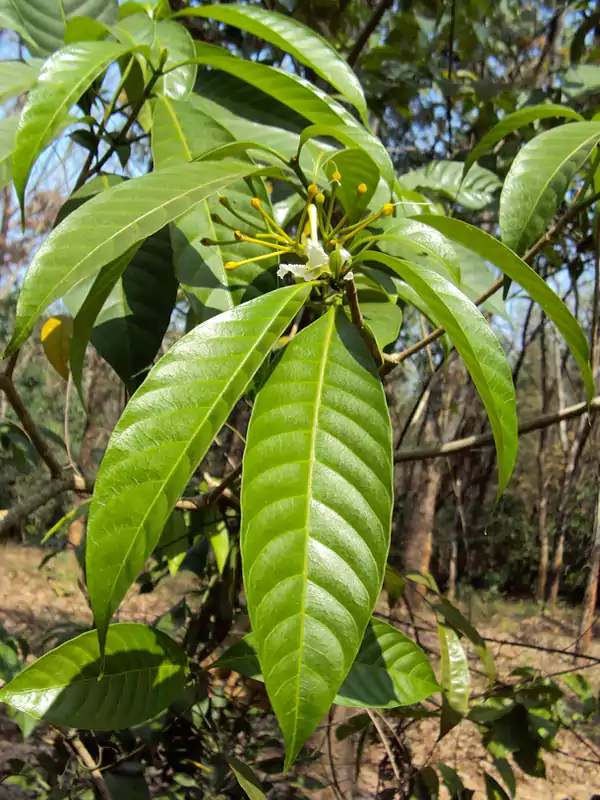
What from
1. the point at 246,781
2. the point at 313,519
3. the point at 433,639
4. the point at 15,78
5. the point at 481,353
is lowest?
the point at 433,639

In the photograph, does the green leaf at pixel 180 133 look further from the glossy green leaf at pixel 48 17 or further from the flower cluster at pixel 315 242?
the glossy green leaf at pixel 48 17

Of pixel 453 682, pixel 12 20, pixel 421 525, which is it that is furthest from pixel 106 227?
pixel 421 525

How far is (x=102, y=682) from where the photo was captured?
0.54 meters

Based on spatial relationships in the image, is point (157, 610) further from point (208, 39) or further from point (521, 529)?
point (521, 529)

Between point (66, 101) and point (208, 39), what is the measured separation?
1140mm

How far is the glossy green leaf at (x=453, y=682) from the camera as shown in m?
0.92

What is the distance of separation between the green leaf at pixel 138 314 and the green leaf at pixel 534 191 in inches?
11.5

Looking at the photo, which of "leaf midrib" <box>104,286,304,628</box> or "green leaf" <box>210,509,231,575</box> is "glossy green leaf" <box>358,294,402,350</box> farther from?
"green leaf" <box>210,509,231,575</box>

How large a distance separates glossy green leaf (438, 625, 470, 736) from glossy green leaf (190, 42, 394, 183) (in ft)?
2.26

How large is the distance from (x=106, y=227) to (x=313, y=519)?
0.69ft

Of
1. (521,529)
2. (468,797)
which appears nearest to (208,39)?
(468,797)

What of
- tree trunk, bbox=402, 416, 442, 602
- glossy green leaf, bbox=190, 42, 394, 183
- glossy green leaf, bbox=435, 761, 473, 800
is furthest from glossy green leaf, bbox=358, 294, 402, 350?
tree trunk, bbox=402, 416, 442, 602

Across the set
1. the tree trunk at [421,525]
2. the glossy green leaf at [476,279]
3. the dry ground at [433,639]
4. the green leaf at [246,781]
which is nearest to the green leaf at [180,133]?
the glossy green leaf at [476,279]

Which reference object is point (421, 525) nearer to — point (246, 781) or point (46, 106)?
point (246, 781)
